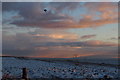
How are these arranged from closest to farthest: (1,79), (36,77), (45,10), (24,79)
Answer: (24,79) < (1,79) < (36,77) < (45,10)

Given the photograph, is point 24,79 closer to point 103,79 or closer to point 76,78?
point 76,78

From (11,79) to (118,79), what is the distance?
45.2ft

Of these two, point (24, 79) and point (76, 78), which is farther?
point (76, 78)

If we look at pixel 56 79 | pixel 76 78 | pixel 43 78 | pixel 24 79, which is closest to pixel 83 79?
pixel 76 78

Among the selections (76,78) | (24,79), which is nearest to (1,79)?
(24,79)

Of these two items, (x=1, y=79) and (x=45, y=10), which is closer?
(x=1, y=79)

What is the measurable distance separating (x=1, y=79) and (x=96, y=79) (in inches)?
465

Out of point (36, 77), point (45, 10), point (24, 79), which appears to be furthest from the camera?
point (45, 10)

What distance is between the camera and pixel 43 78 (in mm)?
26438

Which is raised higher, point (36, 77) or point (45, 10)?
point (45, 10)

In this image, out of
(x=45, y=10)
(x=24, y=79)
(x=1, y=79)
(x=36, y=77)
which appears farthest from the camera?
(x=45, y=10)

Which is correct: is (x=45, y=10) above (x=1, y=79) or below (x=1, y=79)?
above

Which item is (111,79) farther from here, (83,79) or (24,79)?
(24,79)

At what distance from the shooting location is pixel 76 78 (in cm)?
2639
